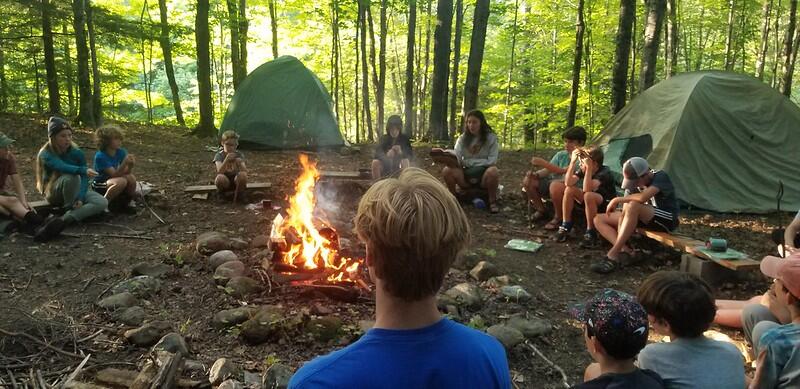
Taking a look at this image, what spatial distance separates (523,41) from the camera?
68.8ft

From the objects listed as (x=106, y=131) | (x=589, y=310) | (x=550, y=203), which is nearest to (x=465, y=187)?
(x=550, y=203)

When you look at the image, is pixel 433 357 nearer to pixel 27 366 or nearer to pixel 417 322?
pixel 417 322

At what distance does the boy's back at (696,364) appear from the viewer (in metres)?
2.32

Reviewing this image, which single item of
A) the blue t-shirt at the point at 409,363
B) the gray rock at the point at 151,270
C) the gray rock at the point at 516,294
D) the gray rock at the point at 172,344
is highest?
the blue t-shirt at the point at 409,363

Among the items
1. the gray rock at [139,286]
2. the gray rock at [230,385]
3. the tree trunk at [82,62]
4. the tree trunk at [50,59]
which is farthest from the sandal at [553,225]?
the tree trunk at [50,59]

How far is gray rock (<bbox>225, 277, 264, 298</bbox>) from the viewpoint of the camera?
4.32 metres

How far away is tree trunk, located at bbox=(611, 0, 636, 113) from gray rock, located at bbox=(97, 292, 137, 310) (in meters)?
8.97

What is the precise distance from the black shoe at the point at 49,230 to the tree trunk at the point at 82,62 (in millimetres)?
6775

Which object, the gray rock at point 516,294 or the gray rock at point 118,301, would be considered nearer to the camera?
the gray rock at point 118,301

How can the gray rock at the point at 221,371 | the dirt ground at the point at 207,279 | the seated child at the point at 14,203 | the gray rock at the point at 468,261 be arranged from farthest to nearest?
the seated child at the point at 14,203
the gray rock at the point at 468,261
the dirt ground at the point at 207,279
the gray rock at the point at 221,371

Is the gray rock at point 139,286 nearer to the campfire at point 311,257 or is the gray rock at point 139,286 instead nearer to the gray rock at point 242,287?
the gray rock at point 242,287

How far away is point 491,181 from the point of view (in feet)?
24.5

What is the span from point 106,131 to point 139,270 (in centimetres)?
259

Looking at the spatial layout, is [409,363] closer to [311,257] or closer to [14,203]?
[311,257]
